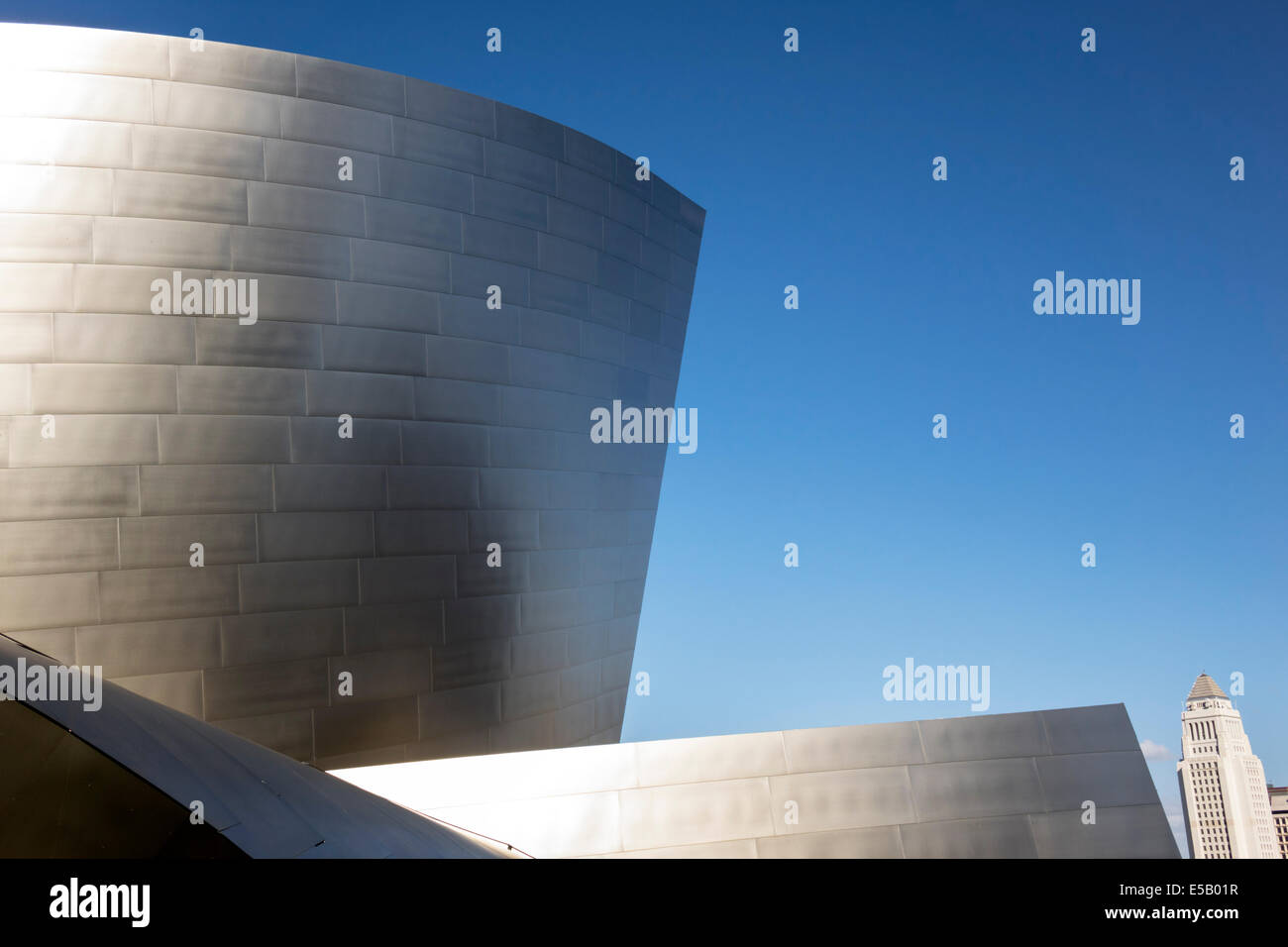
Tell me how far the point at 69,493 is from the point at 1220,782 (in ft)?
406

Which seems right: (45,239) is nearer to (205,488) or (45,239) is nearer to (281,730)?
(205,488)

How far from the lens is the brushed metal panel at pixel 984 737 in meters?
6.94

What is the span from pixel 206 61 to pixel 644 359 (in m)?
6.09

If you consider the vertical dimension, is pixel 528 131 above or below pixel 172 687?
above

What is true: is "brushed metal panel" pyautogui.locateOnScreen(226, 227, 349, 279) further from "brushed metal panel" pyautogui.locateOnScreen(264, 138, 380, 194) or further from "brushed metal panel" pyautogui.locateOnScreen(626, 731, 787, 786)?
"brushed metal panel" pyautogui.locateOnScreen(626, 731, 787, 786)

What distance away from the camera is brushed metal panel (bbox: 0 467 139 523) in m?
7.05

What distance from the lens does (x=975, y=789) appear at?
269 inches

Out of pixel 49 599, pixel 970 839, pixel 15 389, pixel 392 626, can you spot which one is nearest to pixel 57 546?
pixel 49 599

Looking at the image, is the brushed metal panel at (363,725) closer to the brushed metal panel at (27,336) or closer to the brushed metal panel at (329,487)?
the brushed metal panel at (329,487)

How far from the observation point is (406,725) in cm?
871

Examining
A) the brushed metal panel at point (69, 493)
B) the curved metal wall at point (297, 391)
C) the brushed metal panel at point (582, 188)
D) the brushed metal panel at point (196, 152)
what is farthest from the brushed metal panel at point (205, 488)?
the brushed metal panel at point (582, 188)

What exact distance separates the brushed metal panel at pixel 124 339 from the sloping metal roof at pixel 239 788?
11.2ft

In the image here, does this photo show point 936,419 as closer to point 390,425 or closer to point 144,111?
point 390,425
